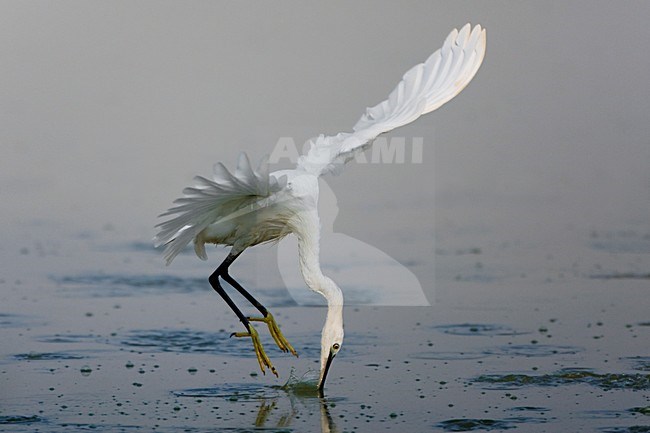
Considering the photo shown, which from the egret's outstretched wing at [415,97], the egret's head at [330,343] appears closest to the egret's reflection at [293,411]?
the egret's head at [330,343]

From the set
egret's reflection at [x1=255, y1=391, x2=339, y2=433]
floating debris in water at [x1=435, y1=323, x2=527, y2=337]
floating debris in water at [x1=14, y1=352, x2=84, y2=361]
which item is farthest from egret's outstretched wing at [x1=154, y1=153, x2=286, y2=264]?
floating debris in water at [x1=435, y1=323, x2=527, y2=337]

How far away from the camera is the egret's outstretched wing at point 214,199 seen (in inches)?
242

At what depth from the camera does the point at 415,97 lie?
305 inches

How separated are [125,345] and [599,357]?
9.54 feet

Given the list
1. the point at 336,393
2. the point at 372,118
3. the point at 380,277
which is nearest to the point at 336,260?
the point at 380,277

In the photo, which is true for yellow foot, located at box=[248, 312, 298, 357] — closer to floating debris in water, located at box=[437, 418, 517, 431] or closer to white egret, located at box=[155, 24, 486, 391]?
white egret, located at box=[155, 24, 486, 391]

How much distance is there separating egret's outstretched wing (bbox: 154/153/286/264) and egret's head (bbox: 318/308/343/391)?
2.58 feet

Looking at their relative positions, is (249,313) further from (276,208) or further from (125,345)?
(276,208)

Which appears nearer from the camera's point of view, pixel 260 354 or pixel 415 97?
pixel 260 354

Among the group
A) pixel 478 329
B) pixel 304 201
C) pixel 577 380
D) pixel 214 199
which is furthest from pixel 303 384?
pixel 478 329

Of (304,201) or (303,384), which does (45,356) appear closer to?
(303,384)

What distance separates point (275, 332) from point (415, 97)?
5.42ft

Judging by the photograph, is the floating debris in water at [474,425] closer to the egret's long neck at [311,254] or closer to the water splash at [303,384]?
the water splash at [303,384]

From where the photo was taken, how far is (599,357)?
760 cm
